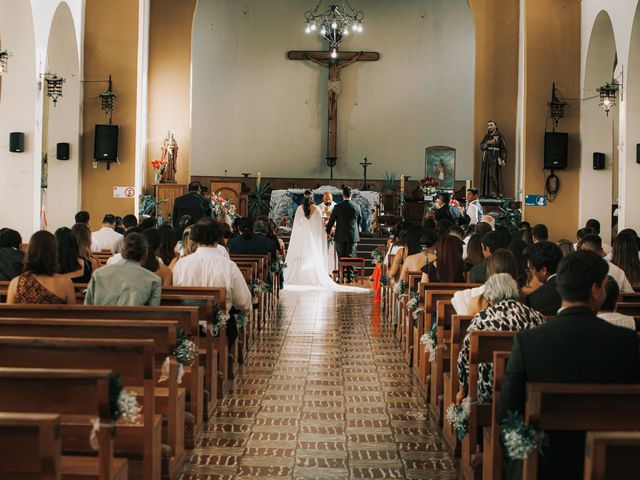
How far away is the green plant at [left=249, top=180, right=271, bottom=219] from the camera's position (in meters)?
18.1

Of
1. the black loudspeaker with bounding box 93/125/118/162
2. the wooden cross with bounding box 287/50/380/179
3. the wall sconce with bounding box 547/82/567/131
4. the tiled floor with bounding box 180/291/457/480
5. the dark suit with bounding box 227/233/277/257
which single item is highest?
the wooden cross with bounding box 287/50/380/179

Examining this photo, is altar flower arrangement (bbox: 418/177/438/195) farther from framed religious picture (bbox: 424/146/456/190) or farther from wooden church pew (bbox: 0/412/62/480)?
wooden church pew (bbox: 0/412/62/480)

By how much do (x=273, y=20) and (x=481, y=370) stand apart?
56.2 feet

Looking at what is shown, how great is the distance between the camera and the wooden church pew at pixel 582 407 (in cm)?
257

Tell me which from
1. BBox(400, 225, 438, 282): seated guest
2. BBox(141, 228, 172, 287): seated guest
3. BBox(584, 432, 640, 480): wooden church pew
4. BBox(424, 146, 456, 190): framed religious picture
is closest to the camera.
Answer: BBox(584, 432, 640, 480): wooden church pew

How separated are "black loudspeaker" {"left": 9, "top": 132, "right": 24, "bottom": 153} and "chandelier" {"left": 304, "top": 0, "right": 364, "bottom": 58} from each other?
26.4 feet

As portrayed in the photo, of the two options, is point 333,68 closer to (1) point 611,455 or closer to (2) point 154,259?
(2) point 154,259

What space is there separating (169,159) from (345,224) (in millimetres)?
3933

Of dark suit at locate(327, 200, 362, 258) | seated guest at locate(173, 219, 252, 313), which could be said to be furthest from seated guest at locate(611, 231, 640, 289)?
dark suit at locate(327, 200, 362, 258)

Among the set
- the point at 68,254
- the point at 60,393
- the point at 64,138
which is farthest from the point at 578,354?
the point at 64,138

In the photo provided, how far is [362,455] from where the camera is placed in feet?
14.7

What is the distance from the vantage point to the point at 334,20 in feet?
59.1

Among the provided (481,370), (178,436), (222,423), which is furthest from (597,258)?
(222,423)

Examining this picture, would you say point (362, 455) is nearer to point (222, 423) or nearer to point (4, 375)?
point (222, 423)
